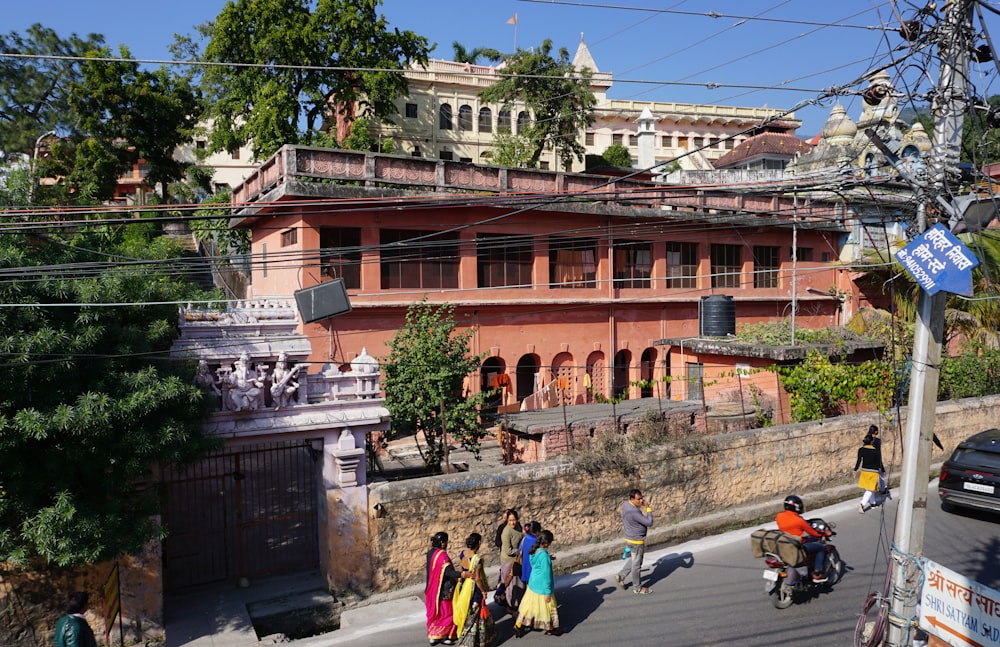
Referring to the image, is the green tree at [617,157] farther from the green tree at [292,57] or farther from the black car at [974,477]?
the black car at [974,477]

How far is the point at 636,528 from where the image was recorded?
9953 mm

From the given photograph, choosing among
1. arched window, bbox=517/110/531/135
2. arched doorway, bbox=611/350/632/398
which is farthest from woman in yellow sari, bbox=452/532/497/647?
arched window, bbox=517/110/531/135

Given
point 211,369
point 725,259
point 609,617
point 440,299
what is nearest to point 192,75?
point 440,299

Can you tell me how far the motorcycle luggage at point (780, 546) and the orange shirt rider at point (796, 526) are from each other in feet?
0.36

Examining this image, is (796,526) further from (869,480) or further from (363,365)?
(363,365)

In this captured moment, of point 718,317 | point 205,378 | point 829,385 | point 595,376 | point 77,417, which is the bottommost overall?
point 595,376

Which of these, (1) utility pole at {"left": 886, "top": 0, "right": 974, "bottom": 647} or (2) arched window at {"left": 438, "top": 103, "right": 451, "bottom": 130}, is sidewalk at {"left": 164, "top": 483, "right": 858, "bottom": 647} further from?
(2) arched window at {"left": 438, "top": 103, "right": 451, "bottom": 130}

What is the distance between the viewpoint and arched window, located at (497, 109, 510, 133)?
4338 cm

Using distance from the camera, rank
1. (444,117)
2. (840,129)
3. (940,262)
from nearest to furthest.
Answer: (940,262), (840,129), (444,117)

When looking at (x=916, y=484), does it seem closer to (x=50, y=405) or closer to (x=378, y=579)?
(x=378, y=579)

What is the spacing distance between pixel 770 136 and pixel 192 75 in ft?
109

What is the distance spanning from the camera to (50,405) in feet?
24.1

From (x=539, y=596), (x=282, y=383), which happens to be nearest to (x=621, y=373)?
(x=539, y=596)

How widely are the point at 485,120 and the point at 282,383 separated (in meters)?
36.0
